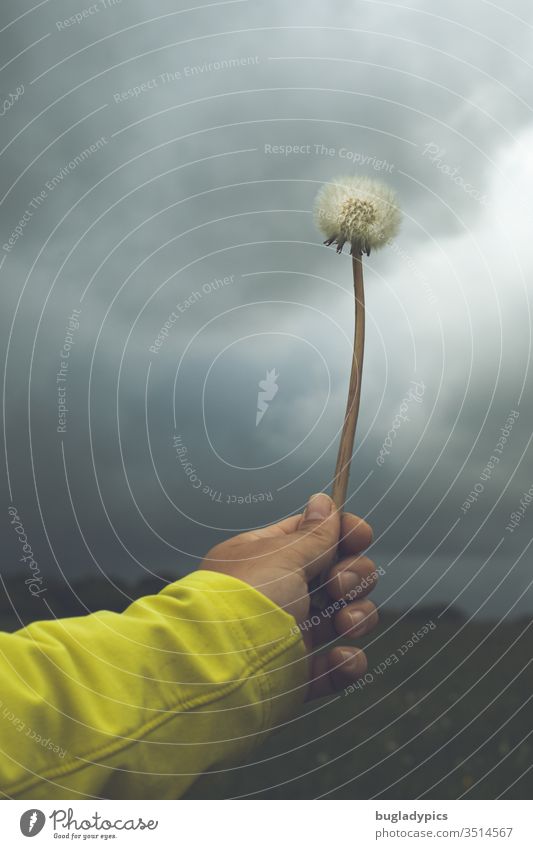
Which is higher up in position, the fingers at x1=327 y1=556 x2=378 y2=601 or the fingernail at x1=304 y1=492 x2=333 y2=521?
the fingernail at x1=304 y1=492 x2=333 y2=521

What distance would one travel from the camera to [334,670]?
1.33 m

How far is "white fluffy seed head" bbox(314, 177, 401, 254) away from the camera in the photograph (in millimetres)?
1457

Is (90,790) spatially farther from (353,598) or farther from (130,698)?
(353,598)

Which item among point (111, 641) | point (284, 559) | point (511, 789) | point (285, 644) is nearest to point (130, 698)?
point (111, 641)

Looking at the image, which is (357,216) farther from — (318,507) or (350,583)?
(350,583)

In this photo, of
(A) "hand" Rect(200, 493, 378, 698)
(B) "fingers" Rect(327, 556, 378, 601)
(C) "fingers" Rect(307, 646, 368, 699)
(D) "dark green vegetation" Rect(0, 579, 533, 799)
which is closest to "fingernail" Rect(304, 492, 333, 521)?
(A) "hand" Rect(200, 493, 378, 698)

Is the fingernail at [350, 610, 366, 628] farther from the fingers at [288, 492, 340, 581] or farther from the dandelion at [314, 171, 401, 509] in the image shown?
the dandelion at [314, 171, 401, 509]

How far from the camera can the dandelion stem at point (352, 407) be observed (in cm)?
135

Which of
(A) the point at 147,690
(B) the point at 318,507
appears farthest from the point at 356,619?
(A) the point at 147,690

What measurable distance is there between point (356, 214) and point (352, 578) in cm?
73

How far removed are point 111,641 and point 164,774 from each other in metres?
0.21

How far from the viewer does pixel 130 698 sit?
96 centimetres

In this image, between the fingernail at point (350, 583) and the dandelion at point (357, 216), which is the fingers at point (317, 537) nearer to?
the fingernail at point (350, 583)

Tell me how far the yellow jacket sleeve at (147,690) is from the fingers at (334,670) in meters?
0.21
